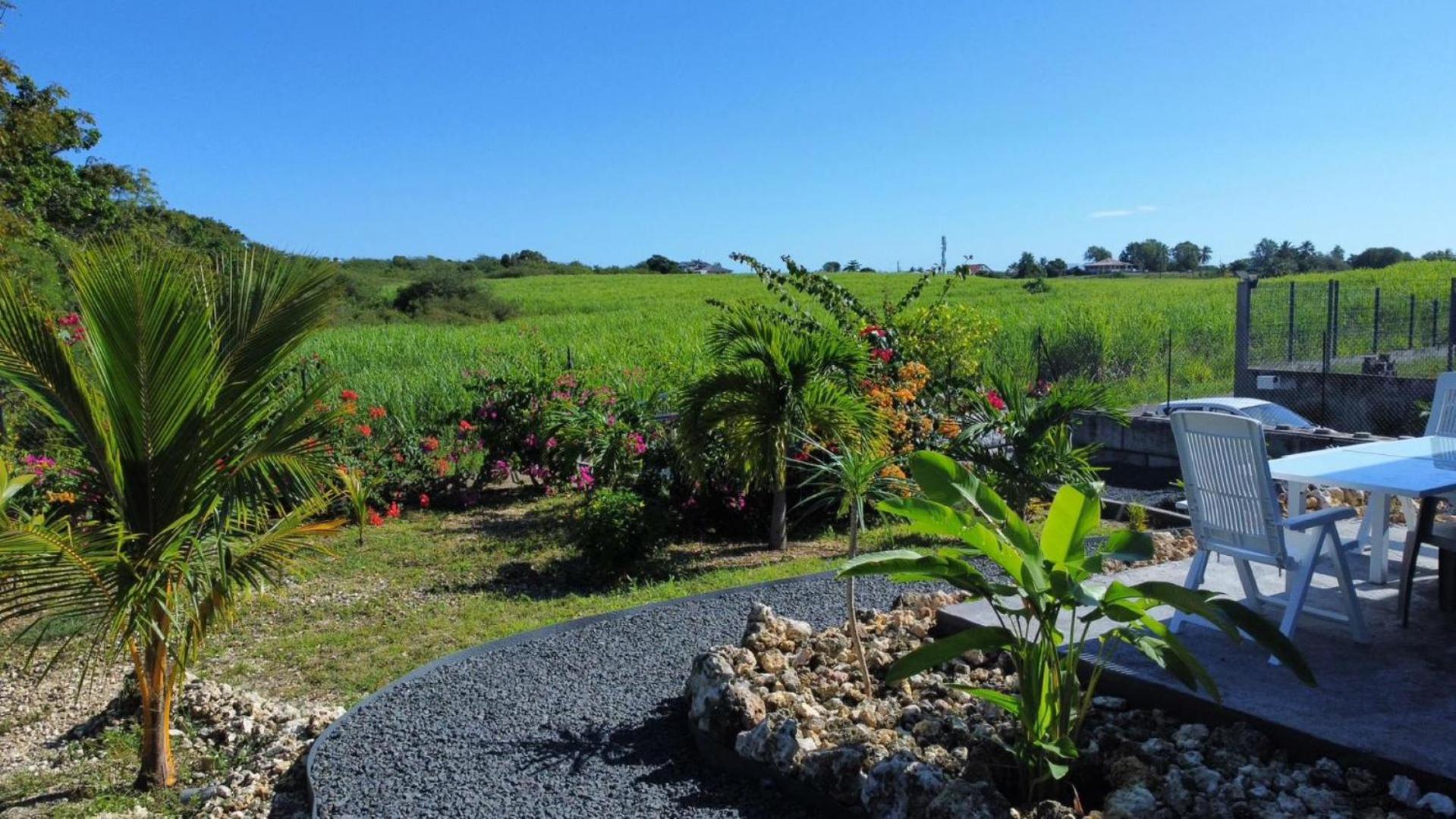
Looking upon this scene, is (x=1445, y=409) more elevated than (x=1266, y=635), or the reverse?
(x=1445, y=409)

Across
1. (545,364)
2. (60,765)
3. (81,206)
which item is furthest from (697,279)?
(60,765)

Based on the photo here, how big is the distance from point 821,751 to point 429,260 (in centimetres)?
5919

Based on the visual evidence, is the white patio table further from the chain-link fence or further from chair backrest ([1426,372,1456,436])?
the chain-link fence

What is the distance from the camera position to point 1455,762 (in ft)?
9.88

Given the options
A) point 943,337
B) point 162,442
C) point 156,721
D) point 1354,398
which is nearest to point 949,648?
point 162,442

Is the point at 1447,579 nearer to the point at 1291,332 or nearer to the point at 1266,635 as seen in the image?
the point at 1266,635

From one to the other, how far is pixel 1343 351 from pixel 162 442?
1805 centimetres

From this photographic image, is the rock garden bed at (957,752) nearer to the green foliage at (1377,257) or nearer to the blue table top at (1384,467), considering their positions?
the blue table top at (1384,467)

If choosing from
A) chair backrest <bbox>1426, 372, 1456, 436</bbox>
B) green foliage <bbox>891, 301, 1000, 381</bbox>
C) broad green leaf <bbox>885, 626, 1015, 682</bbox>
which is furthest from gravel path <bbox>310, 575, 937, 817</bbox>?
green foliage <bbox>891, 301, 1000, 381</bbox>

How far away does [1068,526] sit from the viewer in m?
3.07

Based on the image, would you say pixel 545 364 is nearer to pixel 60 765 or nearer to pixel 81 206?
pixel 60 765

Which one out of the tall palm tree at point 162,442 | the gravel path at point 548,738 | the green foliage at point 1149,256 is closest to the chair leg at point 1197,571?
the gravel path at point 548,738

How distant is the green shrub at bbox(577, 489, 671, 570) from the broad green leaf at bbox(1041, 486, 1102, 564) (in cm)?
466

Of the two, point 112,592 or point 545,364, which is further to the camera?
point 545,364
